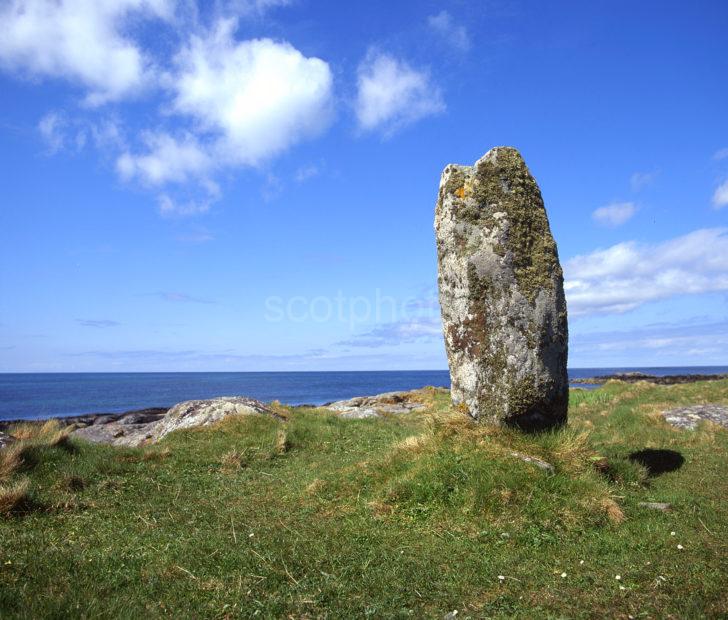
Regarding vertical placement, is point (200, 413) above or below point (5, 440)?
below

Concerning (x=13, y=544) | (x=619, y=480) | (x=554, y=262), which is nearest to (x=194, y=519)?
(x=13, y=544)

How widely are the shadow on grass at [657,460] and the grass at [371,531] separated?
0.90ft

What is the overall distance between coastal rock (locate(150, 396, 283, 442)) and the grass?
441cm

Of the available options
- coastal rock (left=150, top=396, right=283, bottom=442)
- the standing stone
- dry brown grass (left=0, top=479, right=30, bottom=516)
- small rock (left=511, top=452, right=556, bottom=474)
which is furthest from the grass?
coastal rock (left=150, top=396, right=283, bottom=442)

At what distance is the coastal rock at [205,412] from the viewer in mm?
18062

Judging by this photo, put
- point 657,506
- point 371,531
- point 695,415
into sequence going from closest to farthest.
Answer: point 371,531 → point 657,506 → point 695,415

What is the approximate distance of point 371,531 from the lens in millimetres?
7805

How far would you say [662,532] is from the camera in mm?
7672

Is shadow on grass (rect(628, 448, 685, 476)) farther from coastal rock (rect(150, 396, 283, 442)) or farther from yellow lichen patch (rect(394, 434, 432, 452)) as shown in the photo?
coastal rock (rect(150, 396, 283, 442))

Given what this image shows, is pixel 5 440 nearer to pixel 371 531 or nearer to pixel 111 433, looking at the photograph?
pixel 371 531

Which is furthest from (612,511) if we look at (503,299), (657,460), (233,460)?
(233,460)

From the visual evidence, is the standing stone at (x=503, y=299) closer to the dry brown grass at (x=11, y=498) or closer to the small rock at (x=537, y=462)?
the small rock at (x=537, y=462)

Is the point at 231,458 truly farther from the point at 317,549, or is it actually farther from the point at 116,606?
the point at 116,606

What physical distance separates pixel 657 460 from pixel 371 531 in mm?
8396
